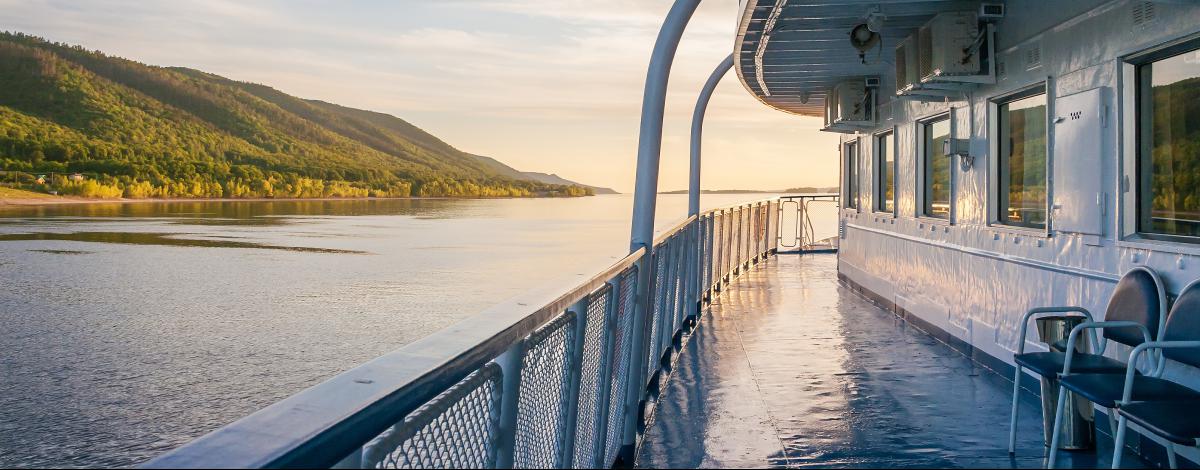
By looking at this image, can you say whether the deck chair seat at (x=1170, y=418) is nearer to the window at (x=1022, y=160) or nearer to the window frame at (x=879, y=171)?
the window at (x=1022, y=160)

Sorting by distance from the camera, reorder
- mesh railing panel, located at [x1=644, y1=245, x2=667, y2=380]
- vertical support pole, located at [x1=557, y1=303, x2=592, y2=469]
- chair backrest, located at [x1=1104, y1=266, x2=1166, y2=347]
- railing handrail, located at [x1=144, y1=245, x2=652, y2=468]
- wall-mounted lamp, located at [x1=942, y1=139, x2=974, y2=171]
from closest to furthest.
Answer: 1. railing handrail, located at [x1=144, y1=245, x2=652, y2=468]
2. vertical support pole, located at [x1=557, y1=303, x2=592, y2=469]
3. chair backrest, located at [x1=1104, y1=266, x2=1166, y2=347]
4. mesh railing panel, located at [x1=644, y1=245, x2=667, y2=380]
5. wall-mounted lamp, located at [x1=942, y1=139, x2=974, y2=171]

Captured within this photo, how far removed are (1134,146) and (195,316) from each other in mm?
16945

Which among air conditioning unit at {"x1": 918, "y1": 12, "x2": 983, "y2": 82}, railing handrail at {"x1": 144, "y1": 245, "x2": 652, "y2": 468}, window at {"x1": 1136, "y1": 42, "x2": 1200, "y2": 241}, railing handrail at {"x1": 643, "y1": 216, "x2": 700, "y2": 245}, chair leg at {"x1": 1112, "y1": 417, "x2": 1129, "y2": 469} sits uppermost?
air conditioning unit at {"x1": 918, "y1": 12, "x2": 983, "y2": 82}

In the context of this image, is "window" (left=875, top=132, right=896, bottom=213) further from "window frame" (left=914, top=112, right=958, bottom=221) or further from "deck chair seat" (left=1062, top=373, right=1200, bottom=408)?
"deck chair seat" (left=1062, top=373, right=1200, bottom=408)

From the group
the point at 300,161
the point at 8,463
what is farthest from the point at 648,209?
the point at 300,161

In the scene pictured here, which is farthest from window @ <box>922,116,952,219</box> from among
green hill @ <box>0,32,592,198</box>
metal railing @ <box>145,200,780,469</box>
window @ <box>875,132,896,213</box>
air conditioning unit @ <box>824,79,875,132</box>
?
green hill @ <box>0,32,592,198</box>

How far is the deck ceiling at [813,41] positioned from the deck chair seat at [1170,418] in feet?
11.8

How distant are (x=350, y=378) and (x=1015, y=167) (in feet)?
20.9

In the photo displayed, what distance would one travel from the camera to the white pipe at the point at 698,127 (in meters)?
9.32

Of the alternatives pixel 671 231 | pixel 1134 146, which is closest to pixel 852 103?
pixel 671 231

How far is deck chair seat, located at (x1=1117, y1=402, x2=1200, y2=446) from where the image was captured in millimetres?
3025

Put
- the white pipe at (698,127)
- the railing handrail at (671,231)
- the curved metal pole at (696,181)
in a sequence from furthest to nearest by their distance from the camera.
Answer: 1. the white pipe at (698,127)
2. the curved metal pole at (696,181)
3. the railing handrail at (671,231)

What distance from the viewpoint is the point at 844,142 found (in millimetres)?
13398

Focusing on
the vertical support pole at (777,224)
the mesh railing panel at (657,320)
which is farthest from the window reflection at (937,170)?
the vertical support pole at (777,224)
